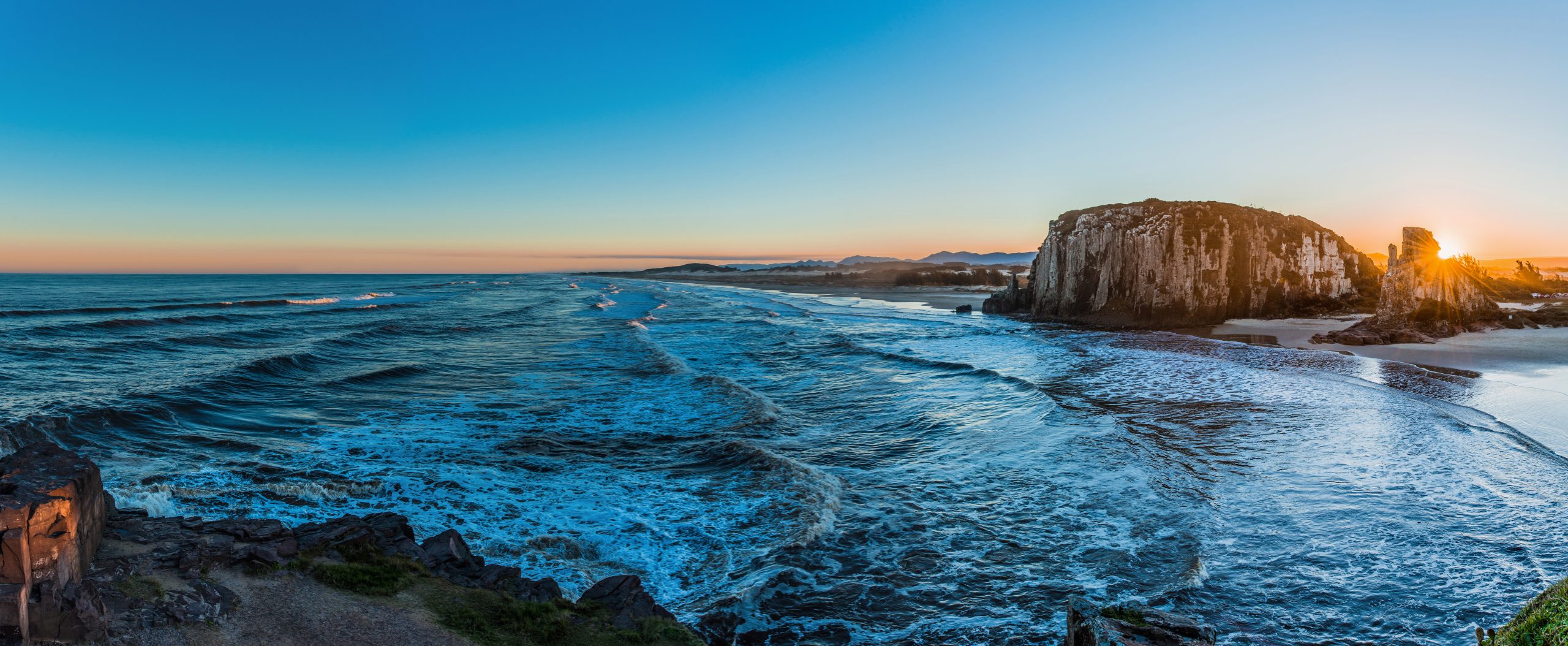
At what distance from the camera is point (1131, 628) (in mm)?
4098

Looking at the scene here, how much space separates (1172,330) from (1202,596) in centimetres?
3086

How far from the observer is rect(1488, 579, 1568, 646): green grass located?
310cm

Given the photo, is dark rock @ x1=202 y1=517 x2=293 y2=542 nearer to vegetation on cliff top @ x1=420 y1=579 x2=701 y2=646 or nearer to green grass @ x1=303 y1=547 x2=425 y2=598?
green grass @ x1=303 y1=547 x2=425 y2=598

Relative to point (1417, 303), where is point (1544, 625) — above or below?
below

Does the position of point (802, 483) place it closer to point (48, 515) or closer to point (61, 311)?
point (48, 515)

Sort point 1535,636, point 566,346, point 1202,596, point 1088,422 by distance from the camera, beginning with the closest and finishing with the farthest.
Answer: point 1535,636, point 1202,596, point 1088,422, point 566,346

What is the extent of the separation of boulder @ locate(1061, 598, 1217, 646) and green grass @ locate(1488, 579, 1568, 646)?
4.28 ft

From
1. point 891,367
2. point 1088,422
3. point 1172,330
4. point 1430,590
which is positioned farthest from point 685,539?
point 1172,330

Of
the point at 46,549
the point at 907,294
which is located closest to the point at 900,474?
the point at 46,549

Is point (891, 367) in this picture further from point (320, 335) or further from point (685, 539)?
point (320, 335)

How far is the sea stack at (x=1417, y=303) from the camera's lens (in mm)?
25875

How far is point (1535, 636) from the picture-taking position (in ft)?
10.6

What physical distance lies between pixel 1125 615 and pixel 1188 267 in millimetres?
36965

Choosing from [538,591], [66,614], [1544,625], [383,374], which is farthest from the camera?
[383,374]
